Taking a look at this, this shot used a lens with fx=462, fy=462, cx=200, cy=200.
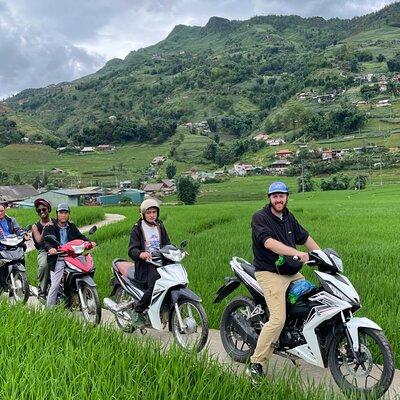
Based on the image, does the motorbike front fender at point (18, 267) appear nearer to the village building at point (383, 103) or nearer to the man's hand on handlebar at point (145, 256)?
the man's hand on handlebar at point (145, 256)

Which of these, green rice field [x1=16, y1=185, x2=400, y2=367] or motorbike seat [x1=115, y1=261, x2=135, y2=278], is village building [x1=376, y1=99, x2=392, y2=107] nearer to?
green rice field [x1=16, y1=185, x2=400, y2=367]

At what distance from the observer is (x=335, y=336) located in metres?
3.88

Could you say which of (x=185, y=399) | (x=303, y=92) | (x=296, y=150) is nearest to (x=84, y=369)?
(x=185, y=399)

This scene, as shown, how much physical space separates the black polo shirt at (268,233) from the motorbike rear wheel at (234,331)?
560mm

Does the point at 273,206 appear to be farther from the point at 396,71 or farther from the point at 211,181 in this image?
the point at 396,71

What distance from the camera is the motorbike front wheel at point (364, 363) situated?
11.7 feet

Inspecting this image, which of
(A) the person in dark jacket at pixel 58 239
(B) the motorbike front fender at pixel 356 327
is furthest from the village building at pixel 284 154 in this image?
(B) the motorbike front fender at pixel 356 327

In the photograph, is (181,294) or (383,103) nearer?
(181,294)

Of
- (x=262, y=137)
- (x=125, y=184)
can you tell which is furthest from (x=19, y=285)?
(x=262, y=137)

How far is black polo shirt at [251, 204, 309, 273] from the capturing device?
4367mm

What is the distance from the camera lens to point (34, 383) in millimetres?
2707

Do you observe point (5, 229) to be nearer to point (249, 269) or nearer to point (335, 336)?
point (249, 269)

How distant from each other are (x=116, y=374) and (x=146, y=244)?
277 cm

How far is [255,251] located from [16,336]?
7.39 feet
